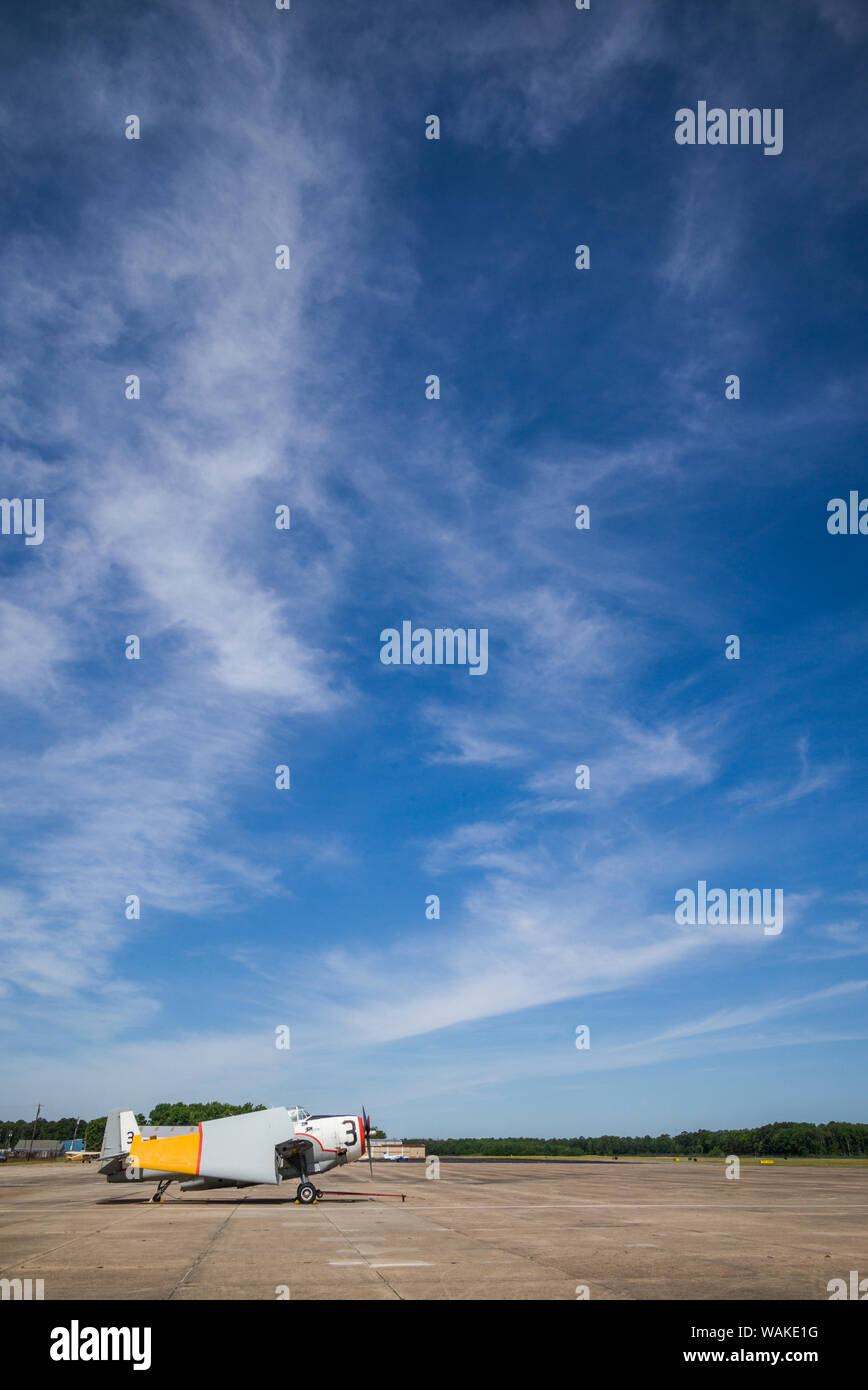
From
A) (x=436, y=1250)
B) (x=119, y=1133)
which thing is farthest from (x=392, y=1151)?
(x=436, y=1250)

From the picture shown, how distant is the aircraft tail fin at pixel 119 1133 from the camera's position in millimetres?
35656

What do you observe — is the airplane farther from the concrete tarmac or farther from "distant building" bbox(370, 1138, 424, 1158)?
"distant building" bbox(370, 1138, 424, 1158)

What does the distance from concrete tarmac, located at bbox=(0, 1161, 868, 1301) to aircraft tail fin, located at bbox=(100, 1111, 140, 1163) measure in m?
3.44

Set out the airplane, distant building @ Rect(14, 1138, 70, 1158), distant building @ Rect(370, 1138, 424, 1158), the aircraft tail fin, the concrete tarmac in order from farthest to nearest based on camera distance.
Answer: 1. distant building @ Rect(14, 1138, 70, 1158)
2. distant building @ Rect(370, 1138, 424, 1158)
3. the aircraft tail fin
4. the airplane
5. the concrete tarmac

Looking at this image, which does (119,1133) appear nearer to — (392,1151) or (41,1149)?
(392,1151)

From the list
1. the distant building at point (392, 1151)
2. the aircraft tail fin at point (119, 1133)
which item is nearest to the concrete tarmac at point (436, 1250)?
the aircraft tail fin at point (119, 1133)

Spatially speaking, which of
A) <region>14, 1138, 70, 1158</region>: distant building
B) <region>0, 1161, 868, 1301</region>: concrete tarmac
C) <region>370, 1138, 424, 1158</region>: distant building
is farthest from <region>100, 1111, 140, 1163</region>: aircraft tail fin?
<region>14, 1138, 70, 1158</region>: distant building

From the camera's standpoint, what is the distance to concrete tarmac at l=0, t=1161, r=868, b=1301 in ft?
39.2

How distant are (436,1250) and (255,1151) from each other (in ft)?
44.2

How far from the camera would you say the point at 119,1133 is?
35938 mm

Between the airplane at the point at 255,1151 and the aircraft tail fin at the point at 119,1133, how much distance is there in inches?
153
